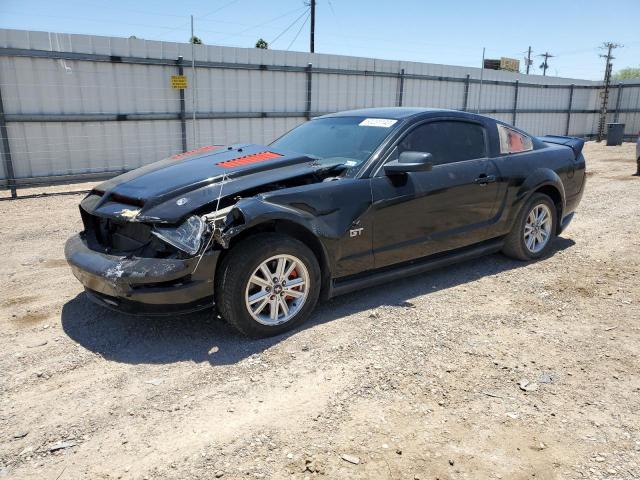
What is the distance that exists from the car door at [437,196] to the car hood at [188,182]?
0.65 metres

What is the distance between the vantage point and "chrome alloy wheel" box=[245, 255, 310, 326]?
3.56 m

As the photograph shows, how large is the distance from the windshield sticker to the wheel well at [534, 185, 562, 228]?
77.9 inches

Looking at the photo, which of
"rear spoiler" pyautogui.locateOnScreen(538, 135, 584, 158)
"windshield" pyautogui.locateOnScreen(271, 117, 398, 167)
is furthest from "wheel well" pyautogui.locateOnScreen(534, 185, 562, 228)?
"windshield" pyautogui.locateOnScreen(271, 117, 398, 167)

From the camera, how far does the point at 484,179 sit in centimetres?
485

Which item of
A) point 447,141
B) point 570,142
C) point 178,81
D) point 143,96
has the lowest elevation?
point 570,142

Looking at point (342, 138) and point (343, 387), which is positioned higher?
point (342, 138)

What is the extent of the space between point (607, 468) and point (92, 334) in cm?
330

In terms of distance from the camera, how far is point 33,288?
466 cm

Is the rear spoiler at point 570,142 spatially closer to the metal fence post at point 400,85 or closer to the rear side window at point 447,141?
the rear side window at point 447,141

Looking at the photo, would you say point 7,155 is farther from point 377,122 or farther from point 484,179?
point 484,179

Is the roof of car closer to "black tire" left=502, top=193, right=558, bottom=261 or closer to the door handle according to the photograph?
the door handle

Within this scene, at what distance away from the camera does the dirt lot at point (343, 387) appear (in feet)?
8.21

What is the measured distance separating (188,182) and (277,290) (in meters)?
0.99

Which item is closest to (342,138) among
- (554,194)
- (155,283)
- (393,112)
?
(393,112)
